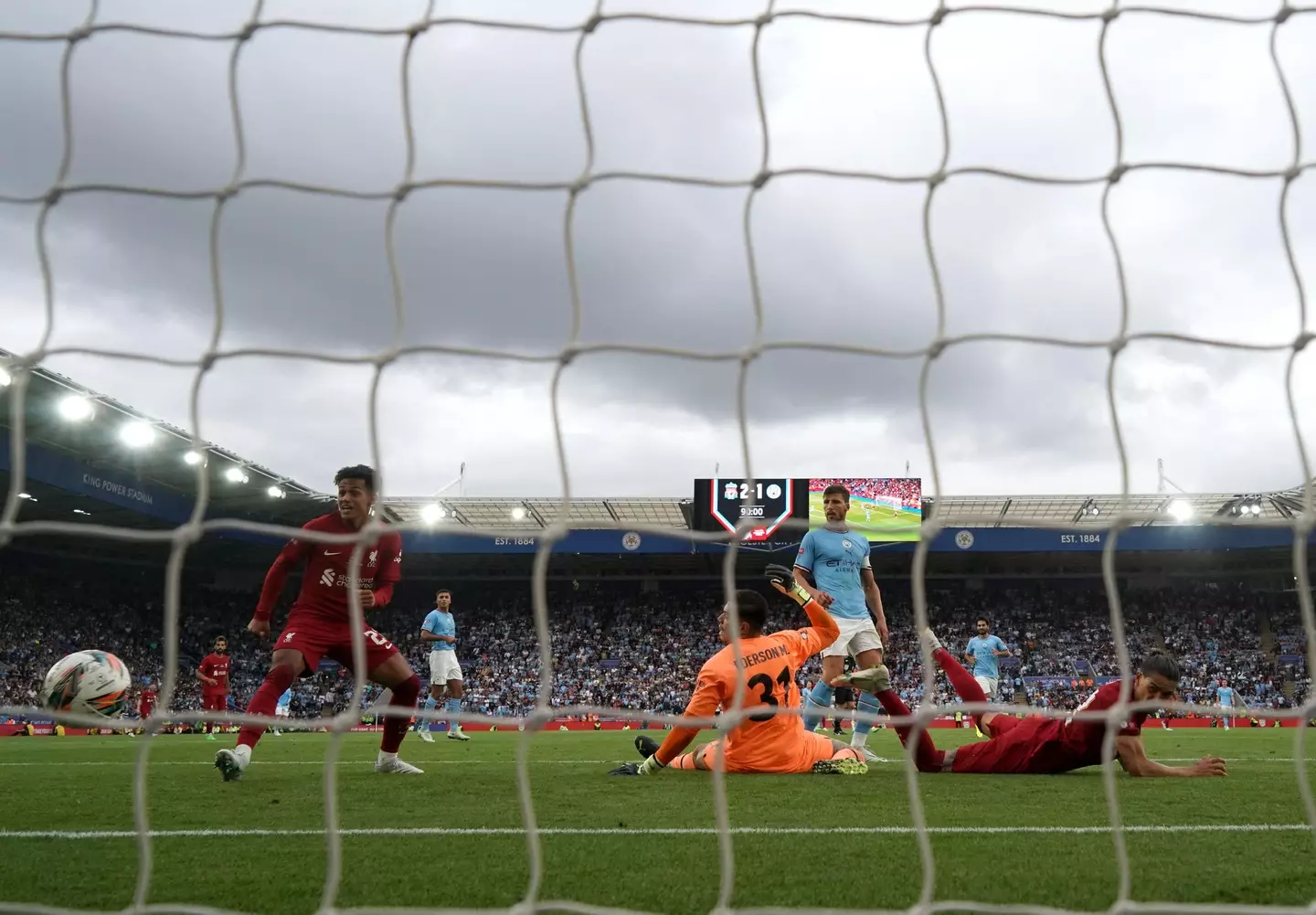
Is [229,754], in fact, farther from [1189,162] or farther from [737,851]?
[1189,162]

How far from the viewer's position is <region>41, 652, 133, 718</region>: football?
11.3 ft

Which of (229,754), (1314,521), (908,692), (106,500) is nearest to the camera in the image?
(1314,521)

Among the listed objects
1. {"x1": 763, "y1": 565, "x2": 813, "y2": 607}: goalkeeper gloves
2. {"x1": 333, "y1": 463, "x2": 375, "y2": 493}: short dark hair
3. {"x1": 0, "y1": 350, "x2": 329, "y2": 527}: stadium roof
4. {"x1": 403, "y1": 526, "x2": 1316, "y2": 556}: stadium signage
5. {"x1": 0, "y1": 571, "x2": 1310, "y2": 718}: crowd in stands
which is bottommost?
{"x1": 0, "y1": 571, "x2": 1310, "y2": 718}: crowd in stands

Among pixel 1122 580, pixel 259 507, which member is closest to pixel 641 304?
pixel 259 507

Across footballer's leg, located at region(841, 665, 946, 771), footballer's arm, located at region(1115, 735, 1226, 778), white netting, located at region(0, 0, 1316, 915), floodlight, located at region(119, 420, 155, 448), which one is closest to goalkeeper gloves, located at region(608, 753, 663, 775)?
footballer's leg, located at region(841, 665, 946, 771)

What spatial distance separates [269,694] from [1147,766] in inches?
177

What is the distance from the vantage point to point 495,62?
10.9 ft

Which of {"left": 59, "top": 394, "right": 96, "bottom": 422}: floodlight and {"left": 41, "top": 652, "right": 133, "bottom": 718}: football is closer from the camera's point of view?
{"left": 41, "top": 652, "right": 133, "bottom": 718}: football

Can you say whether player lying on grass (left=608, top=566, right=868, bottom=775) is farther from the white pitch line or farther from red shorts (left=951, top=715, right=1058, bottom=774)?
the white pitch line

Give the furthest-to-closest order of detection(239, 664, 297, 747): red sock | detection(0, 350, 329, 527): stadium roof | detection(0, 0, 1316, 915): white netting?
detection(0, 350, 329, 527): stadium roof
detection(239, 664, 297, 747): red sock
detection(0, 0, 1316, 915): white netting

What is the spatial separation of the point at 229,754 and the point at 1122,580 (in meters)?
31.8

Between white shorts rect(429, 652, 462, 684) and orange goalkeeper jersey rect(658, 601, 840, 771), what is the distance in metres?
6.73

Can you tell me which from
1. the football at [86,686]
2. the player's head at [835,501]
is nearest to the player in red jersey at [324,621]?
Result: the football at [86,686]

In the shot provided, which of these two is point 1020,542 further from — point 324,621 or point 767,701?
point 324,621
